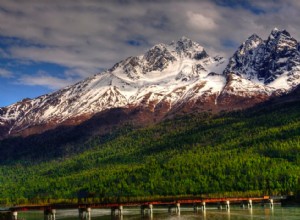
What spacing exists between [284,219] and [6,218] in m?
102

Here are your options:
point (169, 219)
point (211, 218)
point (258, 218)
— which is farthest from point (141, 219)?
point (258, 218)

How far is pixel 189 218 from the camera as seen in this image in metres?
194

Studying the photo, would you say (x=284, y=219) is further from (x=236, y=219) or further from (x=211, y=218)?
(x=211, y=218)

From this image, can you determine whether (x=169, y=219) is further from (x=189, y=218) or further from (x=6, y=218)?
(x=6, y=218)

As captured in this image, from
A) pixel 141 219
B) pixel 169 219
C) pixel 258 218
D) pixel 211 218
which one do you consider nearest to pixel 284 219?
pixel 258 218

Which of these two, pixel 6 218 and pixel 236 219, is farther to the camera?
pixel 6 218

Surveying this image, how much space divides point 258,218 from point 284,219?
10.7m

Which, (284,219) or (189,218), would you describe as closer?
(284,219)

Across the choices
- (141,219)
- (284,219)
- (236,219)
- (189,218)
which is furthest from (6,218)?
(284,219)

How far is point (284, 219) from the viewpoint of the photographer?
17075 centimetres

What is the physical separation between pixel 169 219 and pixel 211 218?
15.2 metres

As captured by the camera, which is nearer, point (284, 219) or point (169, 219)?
point (284, 219)

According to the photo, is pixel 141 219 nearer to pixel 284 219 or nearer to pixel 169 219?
pixel 169 219

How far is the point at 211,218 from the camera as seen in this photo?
18900 centimetres
